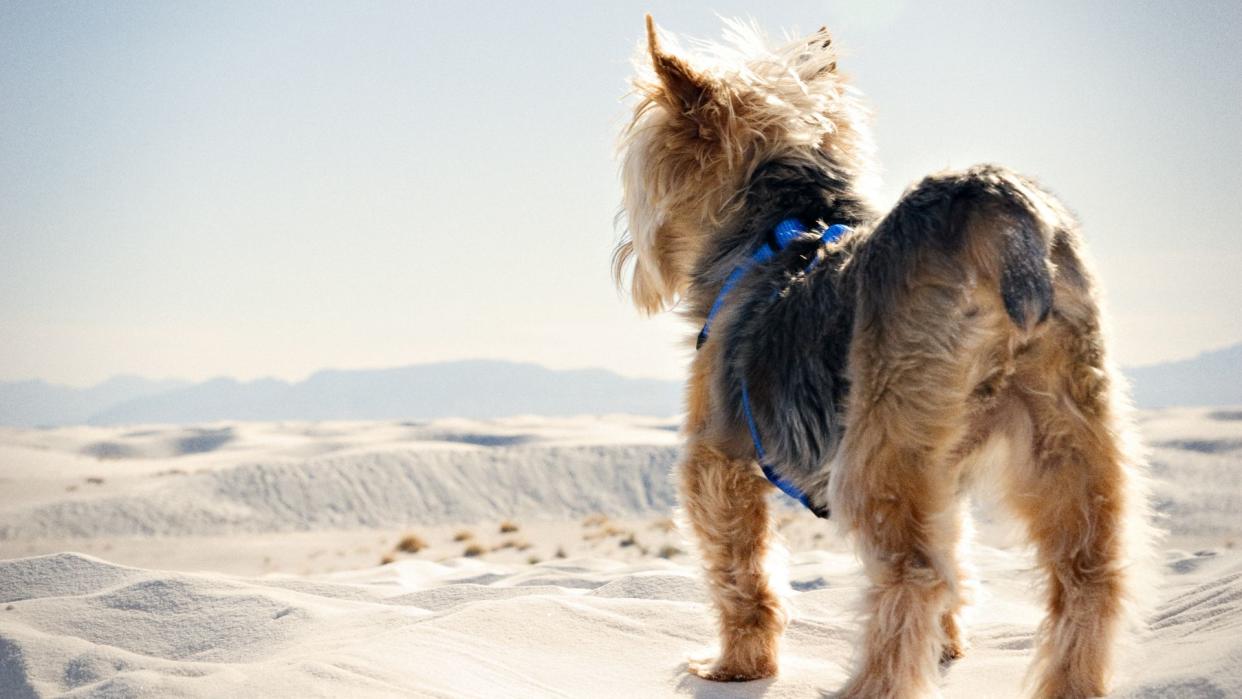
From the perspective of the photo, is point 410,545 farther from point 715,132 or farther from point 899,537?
point 899,537

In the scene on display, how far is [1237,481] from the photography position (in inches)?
996

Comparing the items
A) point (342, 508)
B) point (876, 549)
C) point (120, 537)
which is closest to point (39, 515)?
point (120, 537)

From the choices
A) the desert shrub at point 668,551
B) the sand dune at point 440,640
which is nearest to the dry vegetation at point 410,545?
the desert shrub at point 668,551

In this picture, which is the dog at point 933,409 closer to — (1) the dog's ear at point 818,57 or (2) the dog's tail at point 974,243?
(2) the dog's tail at point 974,243

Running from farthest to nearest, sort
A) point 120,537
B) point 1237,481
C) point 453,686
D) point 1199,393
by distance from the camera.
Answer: point 1199,393, point 1237,481, point 120,537, point 453,686

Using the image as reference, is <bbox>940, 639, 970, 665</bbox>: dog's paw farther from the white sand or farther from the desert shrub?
the desert shrub

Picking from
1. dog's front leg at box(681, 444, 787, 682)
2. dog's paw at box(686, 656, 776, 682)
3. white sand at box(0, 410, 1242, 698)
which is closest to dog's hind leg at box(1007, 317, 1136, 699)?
white sand at box(0, 410, 1242, 698)

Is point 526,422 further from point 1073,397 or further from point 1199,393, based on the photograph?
point 1199,393

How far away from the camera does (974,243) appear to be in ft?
9.32

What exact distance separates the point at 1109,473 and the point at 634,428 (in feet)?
141

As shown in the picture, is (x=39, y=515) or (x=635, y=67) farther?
(x=39, y=515)

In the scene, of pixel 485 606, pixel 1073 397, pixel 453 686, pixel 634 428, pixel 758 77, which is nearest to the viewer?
pixel 1073 397

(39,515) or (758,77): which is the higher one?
(758,77)

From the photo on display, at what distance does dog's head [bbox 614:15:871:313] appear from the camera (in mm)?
4418
